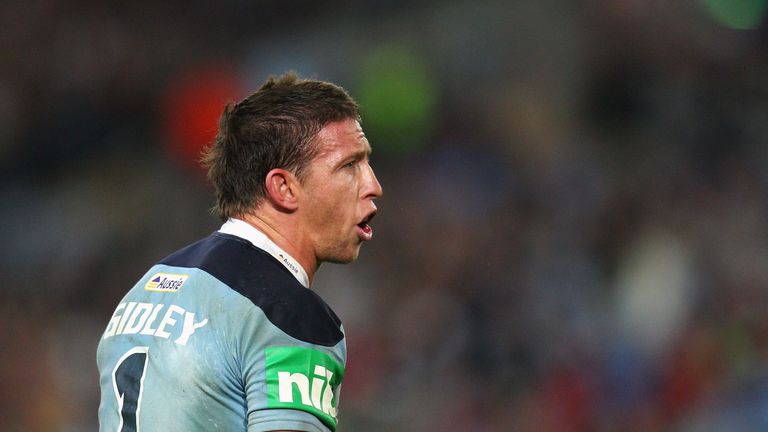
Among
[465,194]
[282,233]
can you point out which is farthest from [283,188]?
[465,194]

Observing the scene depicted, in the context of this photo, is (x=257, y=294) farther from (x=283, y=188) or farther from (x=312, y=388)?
(x=283, y=188)

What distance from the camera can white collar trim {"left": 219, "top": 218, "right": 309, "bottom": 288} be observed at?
2.80 meters

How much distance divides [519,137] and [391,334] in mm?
2103

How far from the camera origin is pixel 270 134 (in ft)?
9.50

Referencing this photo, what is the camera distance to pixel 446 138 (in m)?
9.48

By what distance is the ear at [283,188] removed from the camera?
2861 mm

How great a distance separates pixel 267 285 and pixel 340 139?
1.66 feet

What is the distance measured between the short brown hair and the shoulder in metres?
0.18

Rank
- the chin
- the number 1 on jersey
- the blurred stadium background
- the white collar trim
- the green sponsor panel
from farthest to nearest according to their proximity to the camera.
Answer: the blurred stadium background → the chin → the white collar trim → the number 1 on jersey → the green sponsor panel

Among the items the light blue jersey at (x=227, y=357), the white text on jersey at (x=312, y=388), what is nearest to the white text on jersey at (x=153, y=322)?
the light blue jersey at (x=227, y=357)

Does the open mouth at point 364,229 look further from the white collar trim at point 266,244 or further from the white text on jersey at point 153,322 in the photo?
the white text on jersey at point 153,322

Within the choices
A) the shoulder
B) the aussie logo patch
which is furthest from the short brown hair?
the aussie logo patch

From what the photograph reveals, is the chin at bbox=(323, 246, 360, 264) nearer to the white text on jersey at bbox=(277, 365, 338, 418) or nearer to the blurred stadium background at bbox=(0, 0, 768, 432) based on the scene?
the white text on jersey at bbox=(277, 365, 338, 418)

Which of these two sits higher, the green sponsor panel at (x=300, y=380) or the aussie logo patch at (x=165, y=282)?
the aussie logo patch at (x=165, y=282)
